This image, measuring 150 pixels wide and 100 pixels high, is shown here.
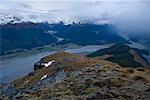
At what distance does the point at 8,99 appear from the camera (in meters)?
38.8

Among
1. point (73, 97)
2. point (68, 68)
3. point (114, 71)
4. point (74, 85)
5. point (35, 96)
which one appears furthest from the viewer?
point (68, 68)

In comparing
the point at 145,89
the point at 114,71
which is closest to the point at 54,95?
the point at 145,89

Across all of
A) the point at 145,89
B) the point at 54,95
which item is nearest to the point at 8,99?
the point at 54,95

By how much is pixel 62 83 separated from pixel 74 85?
2.09 metres

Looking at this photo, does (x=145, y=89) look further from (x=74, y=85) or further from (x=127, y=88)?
(x=74, y=85)

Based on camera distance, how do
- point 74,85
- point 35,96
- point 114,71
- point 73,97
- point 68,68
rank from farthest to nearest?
point 68,68 → point 114,71 → point 74,85 → point 35,96 → point 73,97

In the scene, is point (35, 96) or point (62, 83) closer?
point (35, 96)

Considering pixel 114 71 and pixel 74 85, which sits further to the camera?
pixel 114 71

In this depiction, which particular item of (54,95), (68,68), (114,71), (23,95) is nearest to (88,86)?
(54,95)

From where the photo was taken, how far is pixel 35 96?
120 ft

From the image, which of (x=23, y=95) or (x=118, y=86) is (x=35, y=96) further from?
(x=118, y=86)

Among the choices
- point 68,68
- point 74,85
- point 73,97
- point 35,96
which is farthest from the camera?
point 68,68

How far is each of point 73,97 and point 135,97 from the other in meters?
6.00

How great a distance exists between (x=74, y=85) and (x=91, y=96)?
5.50 metres
